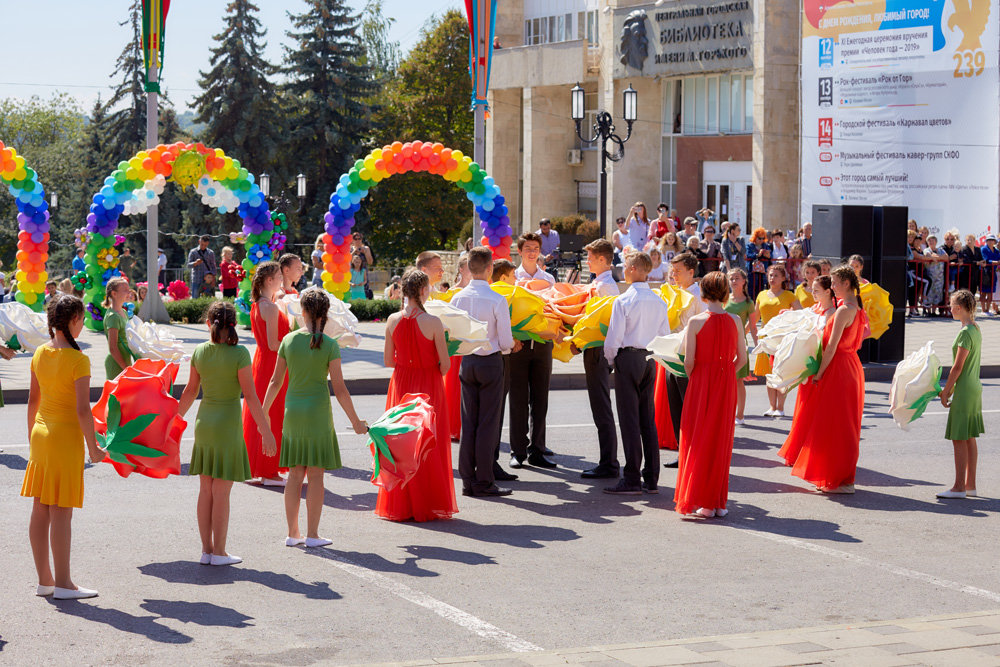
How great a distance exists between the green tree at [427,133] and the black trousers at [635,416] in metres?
47.3

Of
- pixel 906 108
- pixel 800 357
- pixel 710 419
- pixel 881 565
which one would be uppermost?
pixel 906 108

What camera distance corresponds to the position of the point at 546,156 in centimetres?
5181

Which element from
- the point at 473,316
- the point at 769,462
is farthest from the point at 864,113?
the point at 473,316

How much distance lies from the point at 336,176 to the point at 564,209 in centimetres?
1069

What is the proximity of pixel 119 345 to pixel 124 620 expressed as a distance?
177 inches

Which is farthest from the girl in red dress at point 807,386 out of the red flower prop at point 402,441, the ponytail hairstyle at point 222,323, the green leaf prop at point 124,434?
the green leaf prop at point 124,434

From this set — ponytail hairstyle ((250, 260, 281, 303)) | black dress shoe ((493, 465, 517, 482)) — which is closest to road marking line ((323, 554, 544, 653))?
ponytail hairstyle ((250, 260, 281, 303))

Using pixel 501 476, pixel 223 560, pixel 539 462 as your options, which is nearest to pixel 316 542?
pixel 223 560

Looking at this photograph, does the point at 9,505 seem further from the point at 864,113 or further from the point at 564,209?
the point at 564,209

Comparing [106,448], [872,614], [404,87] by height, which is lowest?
[872,614]

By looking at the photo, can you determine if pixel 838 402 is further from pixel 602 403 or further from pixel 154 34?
pixel 154 34

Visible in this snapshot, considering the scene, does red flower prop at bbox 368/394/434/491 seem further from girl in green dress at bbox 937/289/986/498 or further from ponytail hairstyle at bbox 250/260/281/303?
girl in green dress at bbox 937/289/986/498

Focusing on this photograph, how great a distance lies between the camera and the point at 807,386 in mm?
10773

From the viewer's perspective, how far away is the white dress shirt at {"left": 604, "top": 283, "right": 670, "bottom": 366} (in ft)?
32.7
